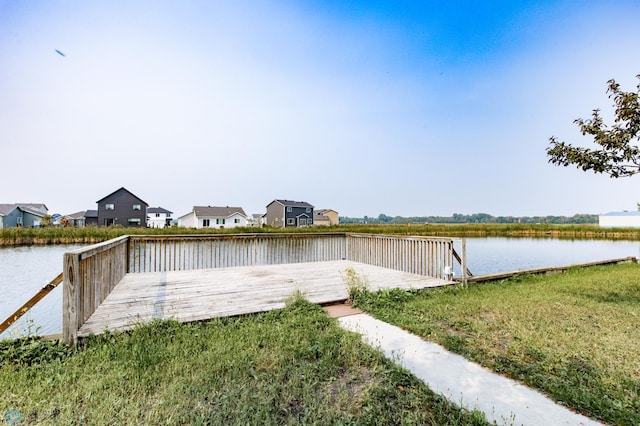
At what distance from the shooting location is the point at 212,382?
6.89 feet

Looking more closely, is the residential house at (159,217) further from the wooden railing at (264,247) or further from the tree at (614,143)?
the tree at (614,143)

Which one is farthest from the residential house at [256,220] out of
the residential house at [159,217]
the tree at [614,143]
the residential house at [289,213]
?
the tree at [614,143]

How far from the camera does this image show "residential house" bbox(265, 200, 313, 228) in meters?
42.1

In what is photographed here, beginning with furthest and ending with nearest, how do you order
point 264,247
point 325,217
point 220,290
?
point 325,217 < point 264,247 < point 220,290

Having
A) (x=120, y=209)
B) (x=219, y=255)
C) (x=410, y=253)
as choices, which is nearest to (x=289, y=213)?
(x=120, y=209)

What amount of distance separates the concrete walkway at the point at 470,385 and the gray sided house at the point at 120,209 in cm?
3909

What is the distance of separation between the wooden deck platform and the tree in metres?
2.89

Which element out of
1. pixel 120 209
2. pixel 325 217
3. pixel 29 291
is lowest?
pixel 29 291

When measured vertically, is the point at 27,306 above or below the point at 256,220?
below

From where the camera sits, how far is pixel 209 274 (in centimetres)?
618

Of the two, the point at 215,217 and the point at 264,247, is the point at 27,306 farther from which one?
the point at 215,217

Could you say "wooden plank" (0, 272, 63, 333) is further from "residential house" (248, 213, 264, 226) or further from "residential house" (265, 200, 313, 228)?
"residential house" (248, 213, 264, 226)

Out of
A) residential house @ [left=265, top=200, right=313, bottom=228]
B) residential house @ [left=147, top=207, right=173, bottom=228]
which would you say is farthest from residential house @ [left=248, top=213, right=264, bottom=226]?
residential house @ [left=147, top=207, right=173, bottom=228]

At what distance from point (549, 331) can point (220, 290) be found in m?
4.45
